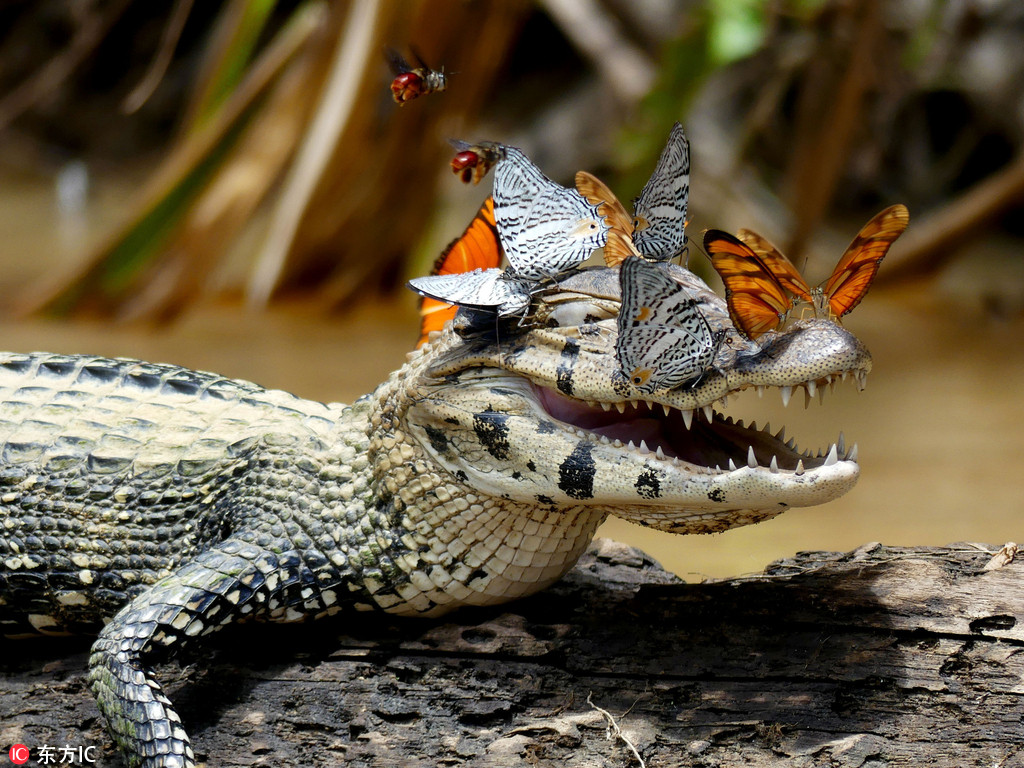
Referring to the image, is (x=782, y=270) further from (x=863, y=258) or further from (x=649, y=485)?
(x=649, y=485)

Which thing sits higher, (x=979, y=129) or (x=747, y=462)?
(x=979, y=129)

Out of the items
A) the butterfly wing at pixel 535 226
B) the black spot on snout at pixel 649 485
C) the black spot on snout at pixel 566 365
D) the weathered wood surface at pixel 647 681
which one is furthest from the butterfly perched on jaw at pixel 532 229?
the weathered wood surface at pixel 647 681

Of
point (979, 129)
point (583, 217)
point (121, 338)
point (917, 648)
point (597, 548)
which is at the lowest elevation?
point (917, 648)

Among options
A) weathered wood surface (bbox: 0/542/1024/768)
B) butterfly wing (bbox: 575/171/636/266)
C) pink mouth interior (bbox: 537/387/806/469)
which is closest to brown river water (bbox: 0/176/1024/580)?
weathered wood surface (bbox: 0/542/1024/768)

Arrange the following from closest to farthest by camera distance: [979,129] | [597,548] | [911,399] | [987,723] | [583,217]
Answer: [987,723] → [583,217] → [597,548] → [911,399] → [979,129]

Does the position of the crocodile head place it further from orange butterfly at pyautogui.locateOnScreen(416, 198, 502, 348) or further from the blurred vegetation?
the blurred vegetation

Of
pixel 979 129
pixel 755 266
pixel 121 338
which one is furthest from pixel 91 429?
pixel 979 129

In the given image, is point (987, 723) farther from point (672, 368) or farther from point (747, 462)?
Answer: point (672, 368)
